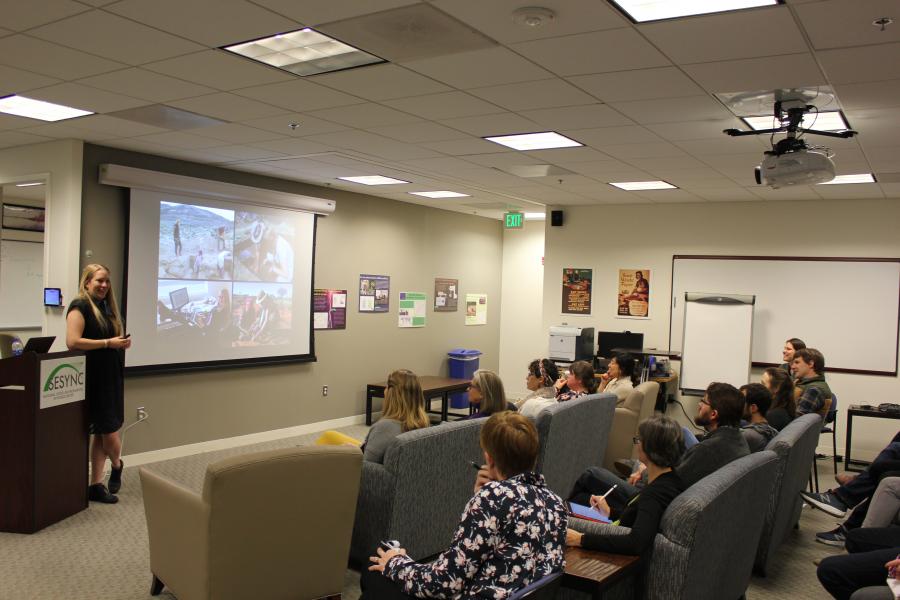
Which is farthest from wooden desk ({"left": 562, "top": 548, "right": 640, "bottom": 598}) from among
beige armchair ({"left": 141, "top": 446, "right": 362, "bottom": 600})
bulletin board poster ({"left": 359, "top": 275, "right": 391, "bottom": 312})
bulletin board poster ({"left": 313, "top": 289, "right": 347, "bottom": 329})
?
bulletin board poster ({"left": 359, "top": 275, "right": 391, "bottom": 312})

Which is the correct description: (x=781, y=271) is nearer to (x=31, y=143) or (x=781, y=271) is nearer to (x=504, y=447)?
(x=504, y=447)

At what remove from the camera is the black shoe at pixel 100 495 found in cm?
504

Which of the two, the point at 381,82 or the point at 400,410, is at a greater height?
the point at 381,82

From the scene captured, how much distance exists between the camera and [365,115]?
15.3 ft

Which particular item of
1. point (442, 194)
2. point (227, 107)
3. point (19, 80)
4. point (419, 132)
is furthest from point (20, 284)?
point (419, 132)

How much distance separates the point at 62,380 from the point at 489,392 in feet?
9.02

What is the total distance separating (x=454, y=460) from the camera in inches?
153

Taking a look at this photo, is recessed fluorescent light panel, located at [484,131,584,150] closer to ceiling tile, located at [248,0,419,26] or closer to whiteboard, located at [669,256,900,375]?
ceiling tile, located at [248,0,419,26]

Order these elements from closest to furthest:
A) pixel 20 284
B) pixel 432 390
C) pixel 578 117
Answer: pixel 578 117 → pixel 432 390 → pixel 20 284

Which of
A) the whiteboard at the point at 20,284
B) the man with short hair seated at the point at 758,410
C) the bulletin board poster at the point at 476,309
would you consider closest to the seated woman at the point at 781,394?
the man with short hair seated at the point at 758,410

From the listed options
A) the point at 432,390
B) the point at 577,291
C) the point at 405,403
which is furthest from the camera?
the point at 577,291

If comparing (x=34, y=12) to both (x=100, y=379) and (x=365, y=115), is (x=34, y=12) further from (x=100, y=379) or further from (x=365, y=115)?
(x=100, y=379)

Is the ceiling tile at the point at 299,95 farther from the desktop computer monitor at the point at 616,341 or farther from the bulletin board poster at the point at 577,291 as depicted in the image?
the bulletin board poster at the point at 577,291

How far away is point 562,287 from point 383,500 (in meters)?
6.00
